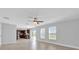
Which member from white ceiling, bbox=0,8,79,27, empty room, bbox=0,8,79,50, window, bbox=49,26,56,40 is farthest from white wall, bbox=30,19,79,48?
white ceiling, bbox=0,8,79,27

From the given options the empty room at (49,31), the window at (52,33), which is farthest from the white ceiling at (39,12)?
the window at (52,33)

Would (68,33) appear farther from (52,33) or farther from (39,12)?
(39,12)

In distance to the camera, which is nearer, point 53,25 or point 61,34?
point 61,34

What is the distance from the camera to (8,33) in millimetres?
11727

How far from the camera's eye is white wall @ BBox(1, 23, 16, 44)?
36.4ft

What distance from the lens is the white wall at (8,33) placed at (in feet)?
36.4

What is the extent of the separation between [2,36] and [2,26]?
3.37ft

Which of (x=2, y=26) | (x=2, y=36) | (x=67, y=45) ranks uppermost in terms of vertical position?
(x=2, y=26)

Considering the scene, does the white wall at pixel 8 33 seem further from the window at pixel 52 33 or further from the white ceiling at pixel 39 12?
the white ceiling at pixel 39 12

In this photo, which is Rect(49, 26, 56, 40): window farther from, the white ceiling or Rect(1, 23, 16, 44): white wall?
the white ceiling

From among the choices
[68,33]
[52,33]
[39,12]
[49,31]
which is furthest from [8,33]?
Result: [39,12]
